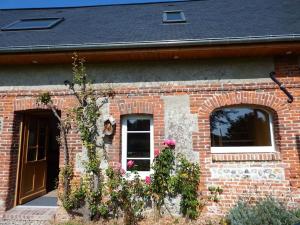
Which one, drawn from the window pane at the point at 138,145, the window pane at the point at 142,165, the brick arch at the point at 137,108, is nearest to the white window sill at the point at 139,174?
the window pane at the point at 142,165

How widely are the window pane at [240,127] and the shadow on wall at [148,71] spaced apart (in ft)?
2.75

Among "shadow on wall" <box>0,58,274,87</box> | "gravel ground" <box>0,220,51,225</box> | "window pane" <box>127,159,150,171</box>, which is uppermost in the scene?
"shadow on wall" <box>0,58,274,87</box>

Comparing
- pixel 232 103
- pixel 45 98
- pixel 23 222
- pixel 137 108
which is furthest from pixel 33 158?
pixel 232 103

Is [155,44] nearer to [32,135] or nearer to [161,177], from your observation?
[161,177]

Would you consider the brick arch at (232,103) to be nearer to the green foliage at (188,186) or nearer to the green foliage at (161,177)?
the green foliage at (188,186)

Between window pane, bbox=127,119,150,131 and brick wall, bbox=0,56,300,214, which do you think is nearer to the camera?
brick wall, bbox=0,56,300,214

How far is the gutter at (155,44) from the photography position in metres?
5.11

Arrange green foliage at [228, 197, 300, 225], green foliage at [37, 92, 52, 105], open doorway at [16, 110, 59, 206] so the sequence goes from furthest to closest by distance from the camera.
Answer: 1. open doorway at [16, 110, 59, 206]
2. green foliage at [37, 92, 52, 105]
3. green foliage at [228, 197, 300, 225]

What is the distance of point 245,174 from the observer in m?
5.39

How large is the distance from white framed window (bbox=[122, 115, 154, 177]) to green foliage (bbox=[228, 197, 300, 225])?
2.05m

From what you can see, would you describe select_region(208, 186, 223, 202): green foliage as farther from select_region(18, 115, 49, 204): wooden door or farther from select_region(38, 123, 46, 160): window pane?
select_region(38, 123, 46, 160): window pane

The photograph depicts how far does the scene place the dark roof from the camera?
5359 mm

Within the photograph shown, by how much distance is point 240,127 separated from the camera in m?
5.88

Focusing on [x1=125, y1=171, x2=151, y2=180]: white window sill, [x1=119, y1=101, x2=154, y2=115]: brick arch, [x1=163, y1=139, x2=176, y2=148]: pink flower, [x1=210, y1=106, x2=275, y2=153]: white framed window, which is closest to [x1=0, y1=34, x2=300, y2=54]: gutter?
[x1=119, y1=101, x2=154, y2=115]: brick arch
